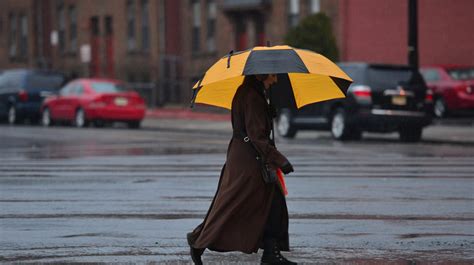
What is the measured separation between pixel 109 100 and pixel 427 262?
25.3m

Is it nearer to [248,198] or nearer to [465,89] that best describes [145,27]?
[465,89]

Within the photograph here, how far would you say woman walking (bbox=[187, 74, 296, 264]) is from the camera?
355 inches

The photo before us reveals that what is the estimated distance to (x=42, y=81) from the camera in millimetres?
38812

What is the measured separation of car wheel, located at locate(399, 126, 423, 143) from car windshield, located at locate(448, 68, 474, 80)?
6909 millimetres

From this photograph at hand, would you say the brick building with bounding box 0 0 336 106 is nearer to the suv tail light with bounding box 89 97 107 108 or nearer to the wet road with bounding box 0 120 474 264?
the suv tail light with bounding box 89 97 107 108

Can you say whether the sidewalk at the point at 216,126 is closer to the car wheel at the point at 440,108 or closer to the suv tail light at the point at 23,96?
the car wheel at the point at 440,108

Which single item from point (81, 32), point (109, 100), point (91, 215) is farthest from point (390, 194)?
point (81, 32)

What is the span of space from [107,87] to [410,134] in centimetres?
1118

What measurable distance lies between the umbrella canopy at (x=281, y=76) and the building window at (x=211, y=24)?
118 feet

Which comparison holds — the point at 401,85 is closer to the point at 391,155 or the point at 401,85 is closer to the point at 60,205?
the point at 391,155

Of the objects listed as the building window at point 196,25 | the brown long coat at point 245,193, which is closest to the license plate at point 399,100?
the brown long coat at point 245,193

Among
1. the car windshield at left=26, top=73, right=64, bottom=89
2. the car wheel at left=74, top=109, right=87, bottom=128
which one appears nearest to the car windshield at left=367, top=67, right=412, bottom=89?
the car wheel at left=74, top=109, right=87, bottom=128

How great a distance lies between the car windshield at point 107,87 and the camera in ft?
114

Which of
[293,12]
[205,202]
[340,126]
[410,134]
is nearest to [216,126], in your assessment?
[340,126]
